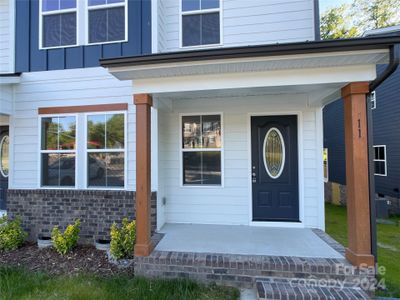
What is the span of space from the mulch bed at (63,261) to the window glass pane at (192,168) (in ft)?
7.04

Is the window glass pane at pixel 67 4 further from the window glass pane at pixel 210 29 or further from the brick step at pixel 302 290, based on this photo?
the brick step at pixel 302 290

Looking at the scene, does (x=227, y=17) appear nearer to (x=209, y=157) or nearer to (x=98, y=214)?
(x=209, y=157)

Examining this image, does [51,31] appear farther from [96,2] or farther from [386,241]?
[386,241]

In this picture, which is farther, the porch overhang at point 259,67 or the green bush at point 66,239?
the green bush at point 66,239

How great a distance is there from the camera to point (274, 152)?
566cm

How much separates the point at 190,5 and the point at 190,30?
1.73 ft

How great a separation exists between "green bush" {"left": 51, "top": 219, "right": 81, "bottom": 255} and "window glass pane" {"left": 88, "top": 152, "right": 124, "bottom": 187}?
0.97m

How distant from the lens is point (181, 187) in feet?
19.2

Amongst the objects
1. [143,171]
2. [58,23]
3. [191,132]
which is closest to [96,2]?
[58,23]

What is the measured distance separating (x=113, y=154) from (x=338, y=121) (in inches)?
503

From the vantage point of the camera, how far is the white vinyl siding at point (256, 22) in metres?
5.50

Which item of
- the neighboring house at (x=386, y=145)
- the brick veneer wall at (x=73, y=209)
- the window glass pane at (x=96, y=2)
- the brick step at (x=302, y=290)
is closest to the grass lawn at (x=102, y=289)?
the brick step at (x=302, y=290)

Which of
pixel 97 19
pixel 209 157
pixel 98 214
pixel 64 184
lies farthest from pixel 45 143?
pixel 209 157

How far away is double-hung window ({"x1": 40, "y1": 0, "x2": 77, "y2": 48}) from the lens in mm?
5785
